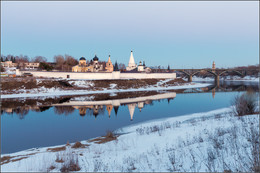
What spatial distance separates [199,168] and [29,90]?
1572 inches

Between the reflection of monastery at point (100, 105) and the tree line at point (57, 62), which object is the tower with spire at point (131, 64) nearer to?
the tree line at point (57, 62)

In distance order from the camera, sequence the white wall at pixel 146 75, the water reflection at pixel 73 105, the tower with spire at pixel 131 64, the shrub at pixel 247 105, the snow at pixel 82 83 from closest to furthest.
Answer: the shrub at pixel 247 105
the water reflection at pixel 73 105
the snow at pixel 82 83
the white wall at pixel 146 75
the tower with spire at pixel 131 64

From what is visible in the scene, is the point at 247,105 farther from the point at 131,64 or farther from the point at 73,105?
the point at 131,64

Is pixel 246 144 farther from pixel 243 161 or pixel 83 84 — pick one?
pixel 83 84

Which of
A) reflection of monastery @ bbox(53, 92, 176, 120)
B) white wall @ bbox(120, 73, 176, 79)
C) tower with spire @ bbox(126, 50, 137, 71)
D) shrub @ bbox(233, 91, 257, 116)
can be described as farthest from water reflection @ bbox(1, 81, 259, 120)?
tower with spire @ bbox(126, 50, 137, 71)

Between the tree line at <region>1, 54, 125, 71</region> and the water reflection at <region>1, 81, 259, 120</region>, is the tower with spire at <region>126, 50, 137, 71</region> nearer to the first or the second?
the tree line at <region>1, 54, 125, 71</region>

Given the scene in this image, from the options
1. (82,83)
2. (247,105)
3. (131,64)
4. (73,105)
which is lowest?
(73,105)

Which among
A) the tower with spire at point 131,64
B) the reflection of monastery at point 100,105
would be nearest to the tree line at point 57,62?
the tower with spire at point 131,64

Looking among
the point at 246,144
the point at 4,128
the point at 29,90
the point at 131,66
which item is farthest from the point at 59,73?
the point at 246,144

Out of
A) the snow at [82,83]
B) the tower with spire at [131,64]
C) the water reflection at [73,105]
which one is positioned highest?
the tower with spire at [131,64]

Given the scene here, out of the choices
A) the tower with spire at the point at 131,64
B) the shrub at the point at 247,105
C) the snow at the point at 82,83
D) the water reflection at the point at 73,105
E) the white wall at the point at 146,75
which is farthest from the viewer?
the tower with spire at the point at 131,64

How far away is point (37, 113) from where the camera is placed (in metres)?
21.1

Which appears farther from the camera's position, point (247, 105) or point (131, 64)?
point (131, 64)

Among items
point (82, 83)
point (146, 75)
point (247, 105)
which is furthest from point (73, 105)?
point (146, 75)
